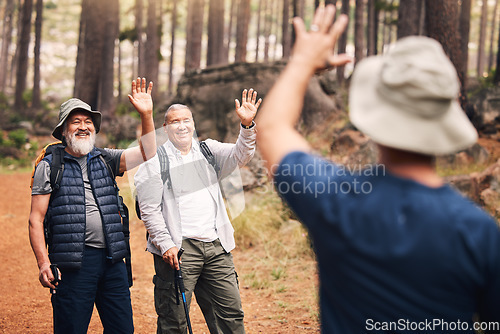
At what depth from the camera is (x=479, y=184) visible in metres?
8.05

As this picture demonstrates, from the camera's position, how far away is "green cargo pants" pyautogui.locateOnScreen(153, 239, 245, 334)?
3.96 m

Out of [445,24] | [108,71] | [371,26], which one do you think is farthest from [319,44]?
[371,26]

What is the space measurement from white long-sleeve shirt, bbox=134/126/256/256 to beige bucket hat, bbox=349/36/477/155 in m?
2.54

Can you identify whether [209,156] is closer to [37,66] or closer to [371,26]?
[37,66]

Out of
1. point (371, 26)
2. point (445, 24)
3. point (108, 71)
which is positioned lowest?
point (445, 24)

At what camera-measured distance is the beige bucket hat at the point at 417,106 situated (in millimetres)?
1419

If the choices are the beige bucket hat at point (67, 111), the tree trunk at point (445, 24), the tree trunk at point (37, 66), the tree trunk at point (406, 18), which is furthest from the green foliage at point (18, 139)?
the beige bucket hat at point (67, 111)

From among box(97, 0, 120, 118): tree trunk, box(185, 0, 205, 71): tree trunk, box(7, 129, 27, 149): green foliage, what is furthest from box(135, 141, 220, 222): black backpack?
box(97, 0, 120, 118): tree trunk

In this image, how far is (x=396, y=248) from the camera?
138 centimetres

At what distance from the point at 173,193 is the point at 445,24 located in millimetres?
8238

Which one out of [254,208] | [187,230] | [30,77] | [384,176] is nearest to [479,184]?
[254,208]

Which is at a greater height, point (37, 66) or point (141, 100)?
point (37, 66)

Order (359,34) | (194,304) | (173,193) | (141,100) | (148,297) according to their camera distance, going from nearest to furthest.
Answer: (141,100), (173,193), (194,304), (148,297), (359,34)

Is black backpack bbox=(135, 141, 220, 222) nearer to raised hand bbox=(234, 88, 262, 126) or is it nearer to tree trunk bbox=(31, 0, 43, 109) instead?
raised hand bbox=(234, 88, 262, 126)
